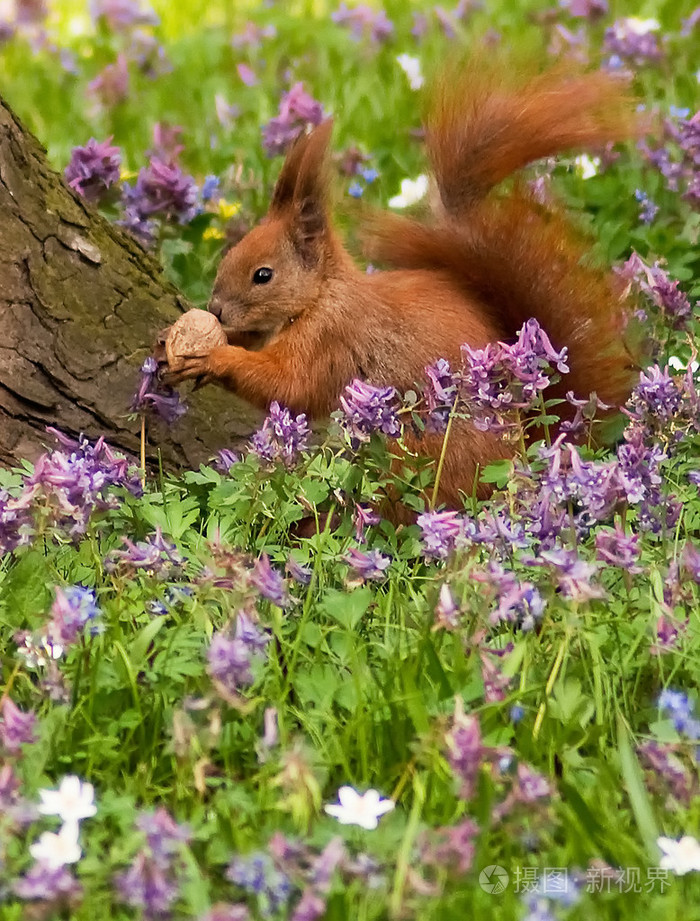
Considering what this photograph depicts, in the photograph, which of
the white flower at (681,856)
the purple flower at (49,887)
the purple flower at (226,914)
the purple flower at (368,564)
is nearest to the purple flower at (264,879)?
the purple flower at (226,914)

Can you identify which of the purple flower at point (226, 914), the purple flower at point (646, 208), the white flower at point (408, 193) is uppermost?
the white flower at point (408, 193)

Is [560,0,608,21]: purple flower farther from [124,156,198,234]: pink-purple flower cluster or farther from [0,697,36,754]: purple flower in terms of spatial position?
[0,697,36,754]: purple flower

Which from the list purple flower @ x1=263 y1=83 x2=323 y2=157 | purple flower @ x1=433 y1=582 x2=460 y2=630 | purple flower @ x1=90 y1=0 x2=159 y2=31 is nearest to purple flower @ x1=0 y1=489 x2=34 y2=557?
purple flower @ x1=433 y1=582 x2=460 y2=630

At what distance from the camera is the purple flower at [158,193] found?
111 inches

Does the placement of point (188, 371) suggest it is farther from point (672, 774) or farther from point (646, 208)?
point (646, 208)

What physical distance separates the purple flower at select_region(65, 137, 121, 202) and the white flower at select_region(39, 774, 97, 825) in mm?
1771

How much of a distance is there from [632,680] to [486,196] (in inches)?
40.8

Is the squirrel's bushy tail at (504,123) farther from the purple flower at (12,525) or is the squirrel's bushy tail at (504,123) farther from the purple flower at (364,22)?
the purple flower at (364,22)

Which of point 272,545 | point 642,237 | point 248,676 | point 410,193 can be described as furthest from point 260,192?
point 248,676

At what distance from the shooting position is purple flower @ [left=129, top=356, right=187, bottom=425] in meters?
2.03

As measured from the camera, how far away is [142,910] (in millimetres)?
1123

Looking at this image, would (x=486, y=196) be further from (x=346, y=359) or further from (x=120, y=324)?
(x=120, y=324)

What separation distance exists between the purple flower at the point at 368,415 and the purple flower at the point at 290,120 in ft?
5.63

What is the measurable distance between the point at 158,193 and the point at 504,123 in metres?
0.86
